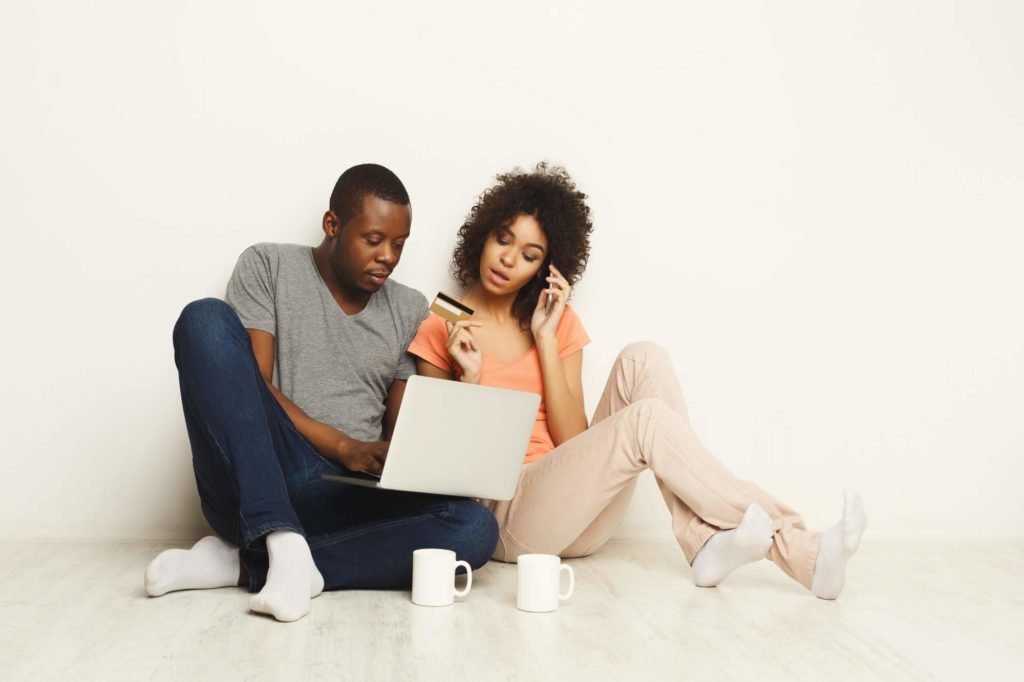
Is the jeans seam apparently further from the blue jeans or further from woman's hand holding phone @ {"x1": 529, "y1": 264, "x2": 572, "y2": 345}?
woman's hand holding phone @ {"x1": 529, "y1": 264, "x2": 572, "y2": 345}

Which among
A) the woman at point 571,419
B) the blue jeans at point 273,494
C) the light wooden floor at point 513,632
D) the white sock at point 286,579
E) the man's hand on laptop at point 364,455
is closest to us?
the light wooden floor at point 513,632

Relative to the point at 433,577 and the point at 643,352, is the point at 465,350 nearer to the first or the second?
the point at 643,352

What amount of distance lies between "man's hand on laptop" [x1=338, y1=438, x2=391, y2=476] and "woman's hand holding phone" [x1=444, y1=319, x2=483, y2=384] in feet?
1.20

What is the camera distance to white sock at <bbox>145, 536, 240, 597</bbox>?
190 centimetres

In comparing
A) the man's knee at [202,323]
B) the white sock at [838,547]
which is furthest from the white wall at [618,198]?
the white sock at [838,547]

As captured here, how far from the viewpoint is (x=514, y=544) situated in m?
2.31

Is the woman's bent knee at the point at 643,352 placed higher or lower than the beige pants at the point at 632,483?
higher

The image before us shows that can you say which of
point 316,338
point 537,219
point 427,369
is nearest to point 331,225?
point 316,338

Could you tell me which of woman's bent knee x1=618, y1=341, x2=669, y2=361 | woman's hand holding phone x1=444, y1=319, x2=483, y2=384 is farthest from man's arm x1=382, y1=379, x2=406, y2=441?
woman's bent knee x1=618, y1=341, x2=669, y2=361

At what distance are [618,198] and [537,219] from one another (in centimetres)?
44

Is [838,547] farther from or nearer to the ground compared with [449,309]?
nearer to the ground

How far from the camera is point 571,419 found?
8.22 feet

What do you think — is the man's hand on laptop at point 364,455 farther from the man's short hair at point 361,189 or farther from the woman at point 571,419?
the man's short hair at point 361,189

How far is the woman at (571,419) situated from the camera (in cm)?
211
